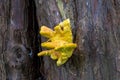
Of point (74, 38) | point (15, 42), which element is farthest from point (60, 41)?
point (15, 42)

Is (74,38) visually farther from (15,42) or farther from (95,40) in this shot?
(15,42)

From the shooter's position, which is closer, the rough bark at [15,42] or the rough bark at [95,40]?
the rough bark at [95,40]

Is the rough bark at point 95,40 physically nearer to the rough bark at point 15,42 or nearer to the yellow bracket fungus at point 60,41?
the yellow bracket fungus at point 60,41

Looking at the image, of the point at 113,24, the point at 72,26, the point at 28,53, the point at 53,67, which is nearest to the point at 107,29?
the point at 113,24

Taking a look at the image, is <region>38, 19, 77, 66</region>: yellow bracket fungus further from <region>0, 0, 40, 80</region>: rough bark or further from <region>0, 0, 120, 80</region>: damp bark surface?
<region>0, 0, 40, 80</region>: rough bark

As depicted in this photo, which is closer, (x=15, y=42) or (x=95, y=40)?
(x=95, y=40)

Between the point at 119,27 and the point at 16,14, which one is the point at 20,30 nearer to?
the point at 16,14

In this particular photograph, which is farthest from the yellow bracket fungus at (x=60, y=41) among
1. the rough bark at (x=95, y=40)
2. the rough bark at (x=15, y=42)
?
the rough bark at (x=15, y=42)
